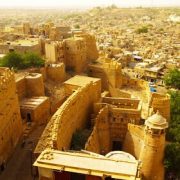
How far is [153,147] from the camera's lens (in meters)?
19.0

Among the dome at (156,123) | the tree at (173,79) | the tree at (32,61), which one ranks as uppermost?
the tree at (32,61)

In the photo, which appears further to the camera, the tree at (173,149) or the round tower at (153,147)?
the tree at (173,149)

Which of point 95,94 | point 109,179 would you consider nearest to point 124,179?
point 109,179

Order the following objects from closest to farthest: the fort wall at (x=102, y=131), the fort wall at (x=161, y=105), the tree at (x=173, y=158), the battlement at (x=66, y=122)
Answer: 1. the battlement at (x=66, y=122)
2. the tree at (x=173, y=158)
3. the fort wall at (x=161, y=105)
4. the fort wall at (x=102, y=131)

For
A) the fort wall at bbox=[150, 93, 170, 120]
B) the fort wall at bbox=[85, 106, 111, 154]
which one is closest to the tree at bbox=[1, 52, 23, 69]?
the fort wall at bbox=[85, 106, 111, 154]

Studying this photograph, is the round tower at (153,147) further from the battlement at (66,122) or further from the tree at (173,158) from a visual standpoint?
the battlement at (66,122)

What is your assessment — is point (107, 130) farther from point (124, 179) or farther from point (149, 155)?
point (124, 179)

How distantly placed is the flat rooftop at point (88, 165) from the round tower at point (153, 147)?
13.9ft

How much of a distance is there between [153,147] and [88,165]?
232 inches

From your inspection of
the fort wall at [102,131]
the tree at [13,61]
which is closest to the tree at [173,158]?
the fort wall at [102,131]

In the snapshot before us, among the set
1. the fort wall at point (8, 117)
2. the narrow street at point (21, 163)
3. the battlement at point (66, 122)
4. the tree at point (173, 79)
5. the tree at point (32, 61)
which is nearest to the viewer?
the battlement at point (66, 122)

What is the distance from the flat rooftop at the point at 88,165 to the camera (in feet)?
46.2

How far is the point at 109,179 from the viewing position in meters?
14.5

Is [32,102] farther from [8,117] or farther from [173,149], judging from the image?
[173,149]
